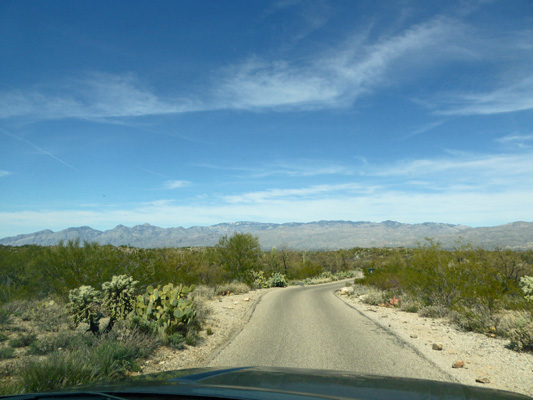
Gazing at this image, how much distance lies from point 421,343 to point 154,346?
250 inches

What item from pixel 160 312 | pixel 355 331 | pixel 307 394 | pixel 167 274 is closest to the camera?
pixel 307 394

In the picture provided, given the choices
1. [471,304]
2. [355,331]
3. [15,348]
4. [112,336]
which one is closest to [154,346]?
[112,336]

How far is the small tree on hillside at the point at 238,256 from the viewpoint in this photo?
2858 centimetres

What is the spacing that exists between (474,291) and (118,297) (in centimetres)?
1032

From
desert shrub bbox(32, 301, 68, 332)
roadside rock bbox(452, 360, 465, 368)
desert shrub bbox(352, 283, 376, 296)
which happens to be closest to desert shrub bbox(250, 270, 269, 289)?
desert shrub bbox(352, 283, 376, 296)

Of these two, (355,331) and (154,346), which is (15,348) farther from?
(355,331)

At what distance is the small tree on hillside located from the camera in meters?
28.6

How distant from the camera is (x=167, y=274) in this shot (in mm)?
15688

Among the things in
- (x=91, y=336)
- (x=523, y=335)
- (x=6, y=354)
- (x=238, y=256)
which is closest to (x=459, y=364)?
(x=523, y=335)

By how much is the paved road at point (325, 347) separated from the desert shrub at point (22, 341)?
4.25 metres

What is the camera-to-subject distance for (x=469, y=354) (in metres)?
7.35

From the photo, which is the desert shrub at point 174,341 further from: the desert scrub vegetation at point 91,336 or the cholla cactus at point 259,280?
the cholla cactus at point 259,280

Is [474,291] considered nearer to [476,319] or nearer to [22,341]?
[476,319]

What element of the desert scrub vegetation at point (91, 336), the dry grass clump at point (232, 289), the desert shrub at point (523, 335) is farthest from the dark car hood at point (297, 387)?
the dry grass clump at point (232, 289)
